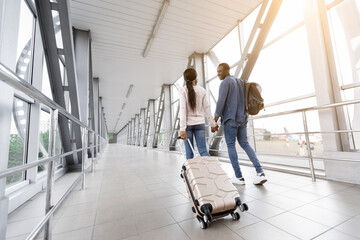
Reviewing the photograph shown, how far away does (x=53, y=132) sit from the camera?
2.99ft

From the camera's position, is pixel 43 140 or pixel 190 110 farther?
pixel 43 140

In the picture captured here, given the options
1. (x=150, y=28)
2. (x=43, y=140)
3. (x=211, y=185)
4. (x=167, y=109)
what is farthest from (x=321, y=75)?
A: (x=167, y=109)

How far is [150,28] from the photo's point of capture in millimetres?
3930

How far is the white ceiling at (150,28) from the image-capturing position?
10.8 ft

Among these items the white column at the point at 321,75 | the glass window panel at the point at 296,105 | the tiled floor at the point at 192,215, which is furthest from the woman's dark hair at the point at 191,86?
the white column at the point at 321,75

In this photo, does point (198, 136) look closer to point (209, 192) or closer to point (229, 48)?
point (209, 192)

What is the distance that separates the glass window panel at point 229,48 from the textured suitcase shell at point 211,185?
3.68 metres

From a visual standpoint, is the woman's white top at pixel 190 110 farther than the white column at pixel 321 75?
No

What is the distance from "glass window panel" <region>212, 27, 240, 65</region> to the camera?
13.5ft

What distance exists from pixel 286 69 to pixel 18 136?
3.78 meters

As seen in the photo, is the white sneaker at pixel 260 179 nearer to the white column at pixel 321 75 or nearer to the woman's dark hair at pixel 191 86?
the white column at pixel 321 75

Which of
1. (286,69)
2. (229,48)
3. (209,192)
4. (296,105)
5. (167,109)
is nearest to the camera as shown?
(209,192)

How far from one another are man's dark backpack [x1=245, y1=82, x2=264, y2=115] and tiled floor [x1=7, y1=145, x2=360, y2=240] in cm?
81

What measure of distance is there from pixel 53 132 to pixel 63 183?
1773mm
